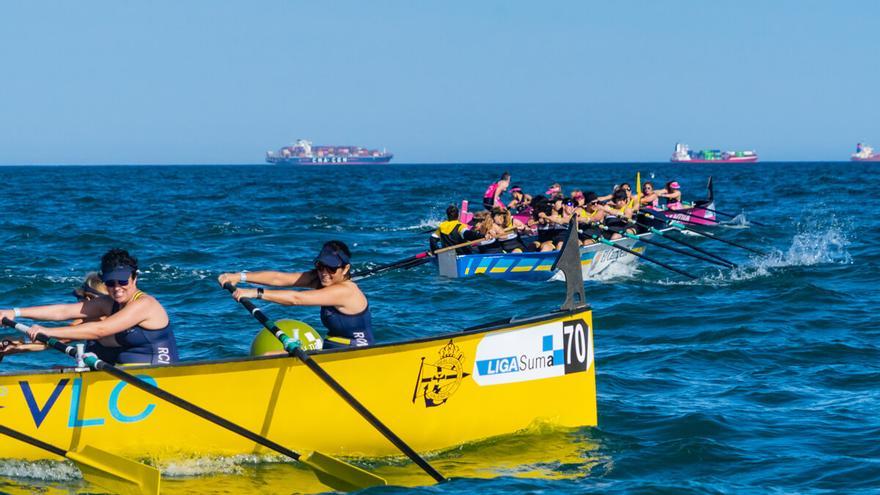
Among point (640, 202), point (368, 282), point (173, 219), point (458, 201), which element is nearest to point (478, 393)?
point (368, 282)

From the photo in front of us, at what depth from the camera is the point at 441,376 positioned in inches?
343

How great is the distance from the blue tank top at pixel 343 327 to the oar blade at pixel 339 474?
121 cm

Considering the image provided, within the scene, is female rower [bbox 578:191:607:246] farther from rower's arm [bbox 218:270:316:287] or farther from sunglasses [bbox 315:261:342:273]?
sunglasses [bbox 315:261:342:273]

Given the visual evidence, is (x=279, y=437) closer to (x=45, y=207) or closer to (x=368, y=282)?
(x=368, y=282)

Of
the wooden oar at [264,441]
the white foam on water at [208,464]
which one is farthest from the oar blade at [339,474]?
the white foam on water at [208,464]

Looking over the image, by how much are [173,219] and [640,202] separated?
16.8 meters

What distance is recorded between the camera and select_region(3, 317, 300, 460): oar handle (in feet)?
25.1

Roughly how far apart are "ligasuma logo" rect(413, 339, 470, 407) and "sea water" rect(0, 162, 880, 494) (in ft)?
1.77

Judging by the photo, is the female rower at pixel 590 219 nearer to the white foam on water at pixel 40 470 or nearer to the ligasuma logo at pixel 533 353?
the ligasuma logo at pixel 533 353

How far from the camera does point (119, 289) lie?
825 cm

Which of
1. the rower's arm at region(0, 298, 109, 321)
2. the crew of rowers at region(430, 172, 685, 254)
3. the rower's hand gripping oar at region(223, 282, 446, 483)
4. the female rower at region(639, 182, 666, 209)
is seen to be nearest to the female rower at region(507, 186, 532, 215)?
the crew of rowers at region(430, 172, 685, 254)

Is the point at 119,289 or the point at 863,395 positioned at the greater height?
the point at 119,289

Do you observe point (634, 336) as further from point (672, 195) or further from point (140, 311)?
point (672, 195)

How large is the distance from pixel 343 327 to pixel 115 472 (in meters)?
2.23
